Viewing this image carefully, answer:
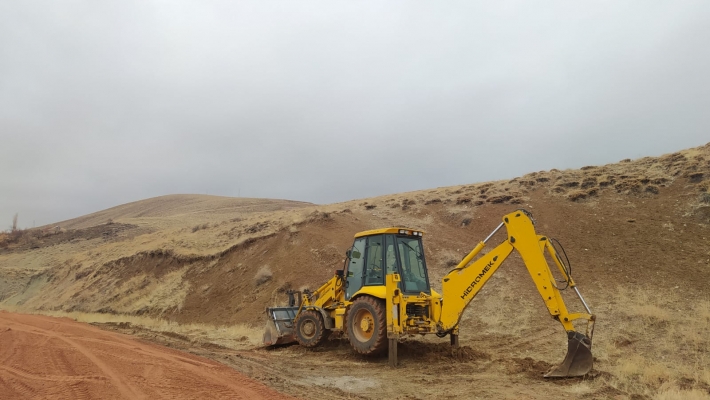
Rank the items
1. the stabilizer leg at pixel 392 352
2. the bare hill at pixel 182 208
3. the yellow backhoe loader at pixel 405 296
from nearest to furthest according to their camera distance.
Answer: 1. the yellow backhoe loader at pixel 405 296
2. the stabilizer leg at pixel 392 352
3. the bare hill at pixel 182 208

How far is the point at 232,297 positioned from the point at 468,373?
48.5 feet

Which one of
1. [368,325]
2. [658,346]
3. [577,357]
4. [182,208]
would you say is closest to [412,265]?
[368,325]

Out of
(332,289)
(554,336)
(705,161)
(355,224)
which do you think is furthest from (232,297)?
(705,161)

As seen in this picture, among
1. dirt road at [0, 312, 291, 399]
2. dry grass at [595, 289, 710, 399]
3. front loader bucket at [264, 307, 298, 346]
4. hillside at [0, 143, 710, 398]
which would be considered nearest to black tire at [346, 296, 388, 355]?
hillside at [0, 143, 710, 398]

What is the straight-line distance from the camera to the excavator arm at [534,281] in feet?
25.5

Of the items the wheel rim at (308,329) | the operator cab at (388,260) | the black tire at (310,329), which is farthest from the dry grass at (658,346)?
the wheel rim at (308,329)

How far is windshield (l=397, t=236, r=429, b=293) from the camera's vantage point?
10.8 metres

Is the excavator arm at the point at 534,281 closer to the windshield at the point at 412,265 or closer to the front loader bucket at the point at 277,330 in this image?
the windshield at the point at 412,265

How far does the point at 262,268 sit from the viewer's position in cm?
2222

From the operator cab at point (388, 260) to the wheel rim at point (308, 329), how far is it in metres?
1.34

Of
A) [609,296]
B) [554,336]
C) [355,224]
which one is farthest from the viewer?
[355,224]

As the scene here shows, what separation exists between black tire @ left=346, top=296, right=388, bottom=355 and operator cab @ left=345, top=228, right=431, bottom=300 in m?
0.67

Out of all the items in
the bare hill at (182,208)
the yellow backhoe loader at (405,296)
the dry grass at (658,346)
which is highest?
the bare hill at (182,208)

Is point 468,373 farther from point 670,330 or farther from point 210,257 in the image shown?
point 210,257
